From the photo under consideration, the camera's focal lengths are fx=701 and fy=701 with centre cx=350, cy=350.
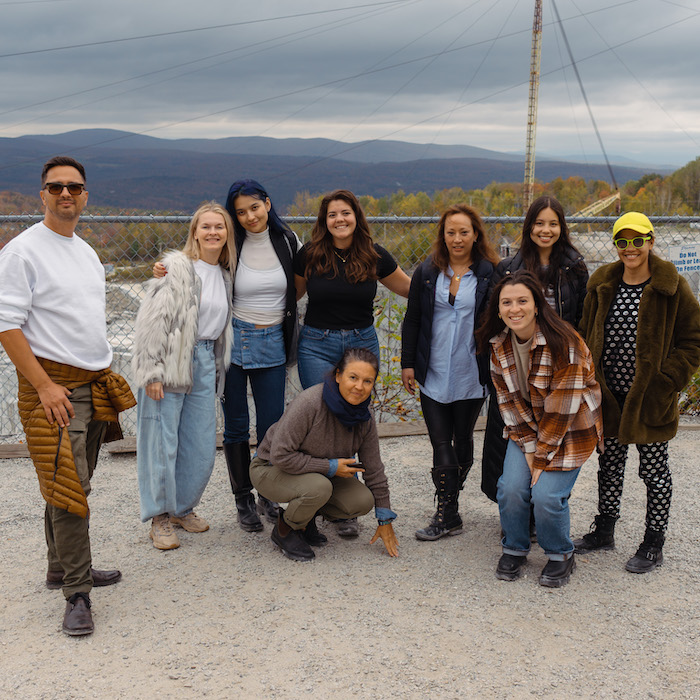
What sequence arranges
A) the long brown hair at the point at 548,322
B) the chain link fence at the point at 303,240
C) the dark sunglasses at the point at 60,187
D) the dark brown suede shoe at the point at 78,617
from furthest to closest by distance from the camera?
1. the chain link fence at the point at 303,240
2. the long brown hair at the point at 548,322
3. the dark brown suede shoe at the point at 78,617
4. the dark sunglasses at the point at 60,187

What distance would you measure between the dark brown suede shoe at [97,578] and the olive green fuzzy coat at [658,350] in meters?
2.58

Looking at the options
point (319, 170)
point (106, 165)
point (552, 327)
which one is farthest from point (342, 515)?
point (319, 170)

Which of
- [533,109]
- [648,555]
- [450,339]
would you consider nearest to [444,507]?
[450,339]

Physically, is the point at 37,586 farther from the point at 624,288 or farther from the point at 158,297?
the point at 624,288

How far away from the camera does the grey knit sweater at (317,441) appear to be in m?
3.53

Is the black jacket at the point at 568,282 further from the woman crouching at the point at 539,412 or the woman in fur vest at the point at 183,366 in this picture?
the woman in fur vest at the point at 183,366

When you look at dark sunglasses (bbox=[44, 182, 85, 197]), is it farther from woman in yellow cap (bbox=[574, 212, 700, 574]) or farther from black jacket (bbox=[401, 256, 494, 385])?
woman in yellow cap (bbox=[574, 212, 700, 574])

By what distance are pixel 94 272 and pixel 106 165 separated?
8865 cm

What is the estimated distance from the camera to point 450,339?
373 centimetres

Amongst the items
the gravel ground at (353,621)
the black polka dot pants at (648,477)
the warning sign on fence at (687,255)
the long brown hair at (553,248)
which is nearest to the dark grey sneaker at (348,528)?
the gravel ground at (353,621)

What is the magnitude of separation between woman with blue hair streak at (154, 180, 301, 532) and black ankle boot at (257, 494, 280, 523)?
16 centimetres

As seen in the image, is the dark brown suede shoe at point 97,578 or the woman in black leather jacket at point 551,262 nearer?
the dark brown suede shoe at point 97,578

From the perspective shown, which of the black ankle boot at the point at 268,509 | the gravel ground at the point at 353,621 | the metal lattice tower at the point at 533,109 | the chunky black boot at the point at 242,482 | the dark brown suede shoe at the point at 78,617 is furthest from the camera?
the metal lattice tower at the point at 533,109

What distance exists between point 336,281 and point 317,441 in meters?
0.87
